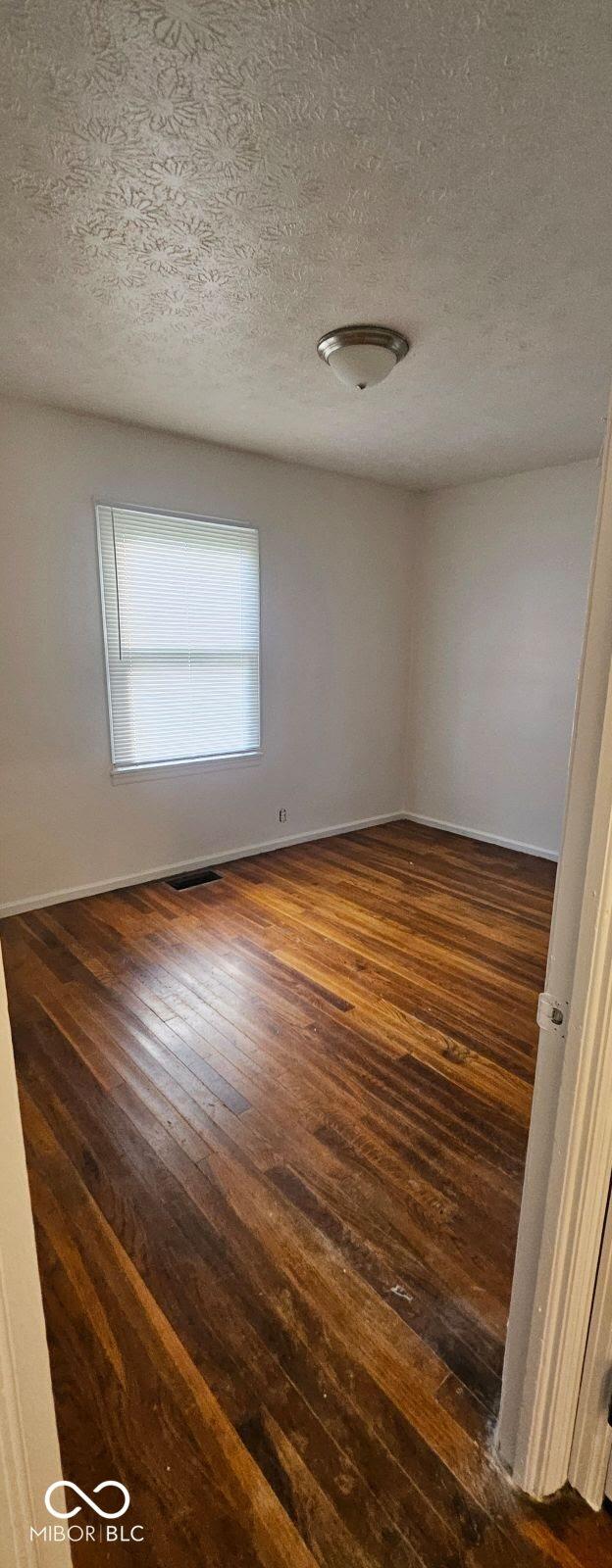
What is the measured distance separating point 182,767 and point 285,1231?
2745mm

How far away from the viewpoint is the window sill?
3.70 meters

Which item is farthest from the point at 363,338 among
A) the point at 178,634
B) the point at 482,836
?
the point at 482,836

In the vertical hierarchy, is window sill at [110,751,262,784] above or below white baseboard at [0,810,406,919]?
above

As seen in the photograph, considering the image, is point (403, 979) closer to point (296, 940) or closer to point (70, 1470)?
point (296, 940)

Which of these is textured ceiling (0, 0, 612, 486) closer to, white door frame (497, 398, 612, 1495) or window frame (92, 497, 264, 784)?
window frame (92, 497, 264, 784)

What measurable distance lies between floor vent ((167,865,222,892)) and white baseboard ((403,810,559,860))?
6.42 ft

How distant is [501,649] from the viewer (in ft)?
14.7

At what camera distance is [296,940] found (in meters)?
3.15

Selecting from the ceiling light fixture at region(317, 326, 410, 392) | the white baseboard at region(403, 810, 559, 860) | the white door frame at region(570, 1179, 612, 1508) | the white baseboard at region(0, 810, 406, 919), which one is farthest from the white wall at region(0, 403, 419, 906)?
the white door frame at region(570, 1179, 612, 1508)

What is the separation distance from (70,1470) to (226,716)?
11.2 feet

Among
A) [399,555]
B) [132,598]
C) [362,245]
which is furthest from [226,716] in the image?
[362,245]

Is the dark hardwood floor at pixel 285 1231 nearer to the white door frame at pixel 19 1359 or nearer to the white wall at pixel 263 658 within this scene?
the white door frame at pixel 19 1359

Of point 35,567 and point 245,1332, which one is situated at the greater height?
point 35,567

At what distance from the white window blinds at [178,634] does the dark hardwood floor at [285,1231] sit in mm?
1263
